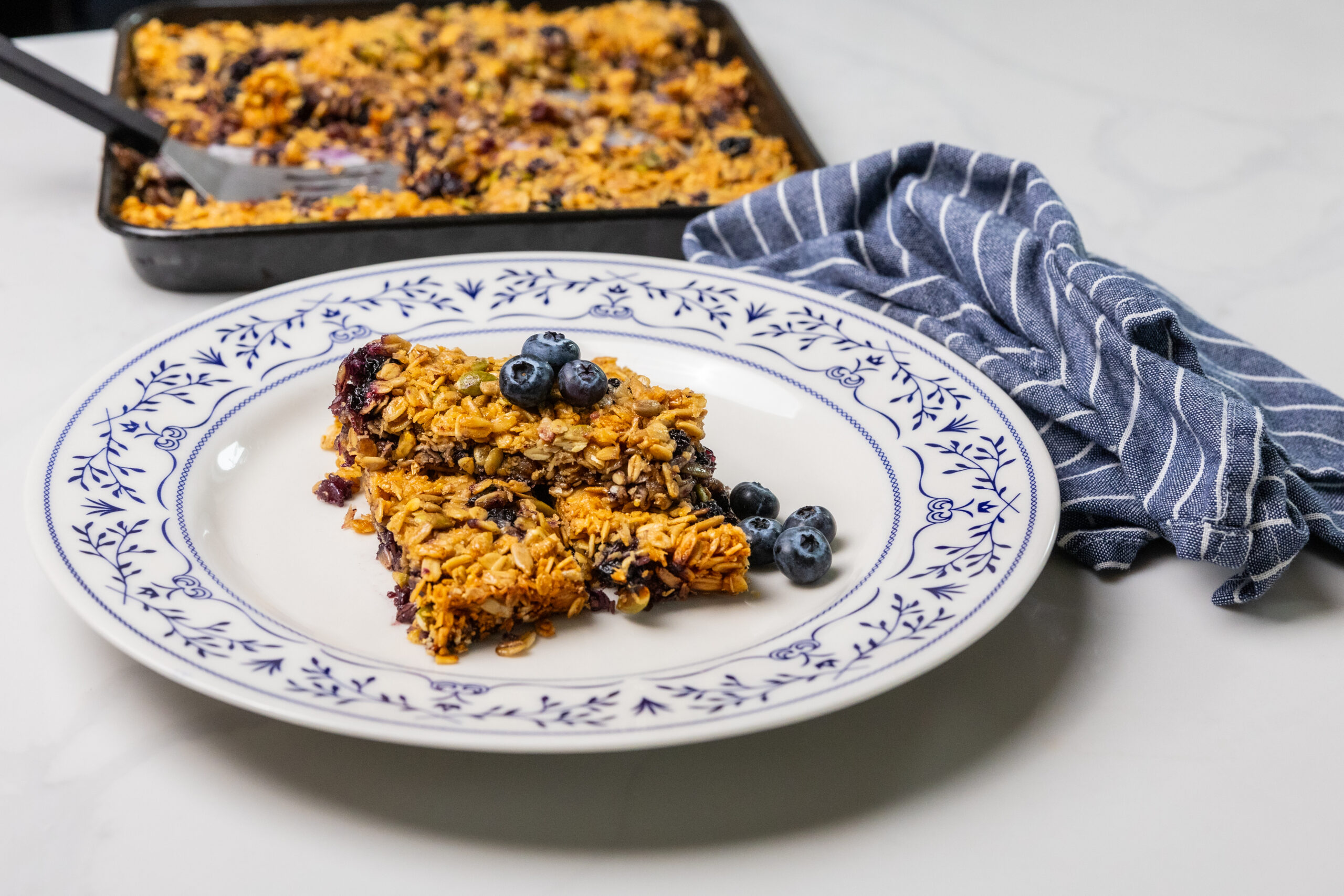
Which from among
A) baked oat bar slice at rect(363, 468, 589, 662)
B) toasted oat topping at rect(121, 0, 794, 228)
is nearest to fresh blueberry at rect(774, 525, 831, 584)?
baked oat bar slice at rect(363, 468, 589, 662)

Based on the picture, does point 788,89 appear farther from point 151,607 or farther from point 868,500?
point 151,607

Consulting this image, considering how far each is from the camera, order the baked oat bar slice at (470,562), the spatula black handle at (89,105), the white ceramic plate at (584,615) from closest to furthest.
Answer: the white ceramic plate at (584,615), the baked oat bar slice at (470,562), the spatula black handle at (89,105)

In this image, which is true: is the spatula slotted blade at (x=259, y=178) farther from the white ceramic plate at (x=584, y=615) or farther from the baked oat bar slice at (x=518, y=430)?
the baked oat bar slice at (x=518, y=430)

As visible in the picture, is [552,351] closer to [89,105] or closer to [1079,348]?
[1079,348]

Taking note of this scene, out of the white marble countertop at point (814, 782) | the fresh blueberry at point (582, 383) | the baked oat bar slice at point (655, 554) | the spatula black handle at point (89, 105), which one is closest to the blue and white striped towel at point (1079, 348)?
the white marble countertop at point (814, 782)

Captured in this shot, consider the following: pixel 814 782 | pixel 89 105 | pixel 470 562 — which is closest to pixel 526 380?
pixel 470 562

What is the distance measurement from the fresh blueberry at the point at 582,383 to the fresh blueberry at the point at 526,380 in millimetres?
27

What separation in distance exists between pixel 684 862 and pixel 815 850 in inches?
6.2

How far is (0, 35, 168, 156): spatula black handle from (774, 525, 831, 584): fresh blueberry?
1.94 meters

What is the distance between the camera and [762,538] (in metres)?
1.81

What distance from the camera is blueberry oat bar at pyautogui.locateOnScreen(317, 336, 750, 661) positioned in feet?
5.41

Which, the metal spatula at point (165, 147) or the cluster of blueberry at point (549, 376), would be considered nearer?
the cluster of blueberry at point (549, 376)

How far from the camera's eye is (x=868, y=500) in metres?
1.96

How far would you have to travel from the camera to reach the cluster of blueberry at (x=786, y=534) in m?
1.76
